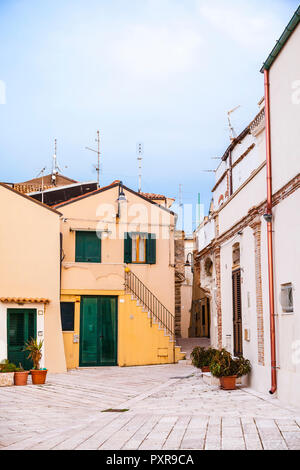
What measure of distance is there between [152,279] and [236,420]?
12.6 meters

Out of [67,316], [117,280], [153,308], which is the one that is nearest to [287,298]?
[117,280]

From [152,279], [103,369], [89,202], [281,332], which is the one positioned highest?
[89,202]

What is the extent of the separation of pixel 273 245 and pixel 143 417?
12.5ft

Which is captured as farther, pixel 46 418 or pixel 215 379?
pixel 215 379

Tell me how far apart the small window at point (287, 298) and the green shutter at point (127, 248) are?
10.8 m

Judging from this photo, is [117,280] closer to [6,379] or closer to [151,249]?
[151,249]

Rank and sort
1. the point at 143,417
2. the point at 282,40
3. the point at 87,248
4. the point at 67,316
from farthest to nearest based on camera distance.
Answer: the point at 87,248 → the point at 67,316 → the point at 282,40 → the point at 143,417

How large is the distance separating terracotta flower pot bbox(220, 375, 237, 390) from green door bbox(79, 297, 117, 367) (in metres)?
7.94

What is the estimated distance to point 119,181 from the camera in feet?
68.0

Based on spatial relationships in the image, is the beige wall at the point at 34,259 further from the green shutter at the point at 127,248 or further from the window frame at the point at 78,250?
the green shutter at the point at 127,248

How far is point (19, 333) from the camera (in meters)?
16.6
